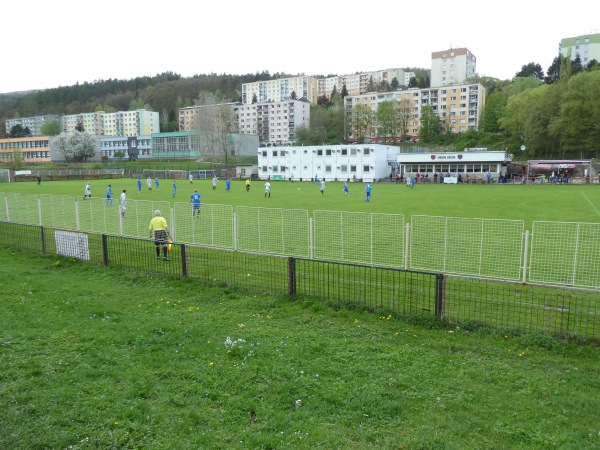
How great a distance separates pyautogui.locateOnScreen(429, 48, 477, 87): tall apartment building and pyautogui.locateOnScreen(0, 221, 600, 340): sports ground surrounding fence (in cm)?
13564

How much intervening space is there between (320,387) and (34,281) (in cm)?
844

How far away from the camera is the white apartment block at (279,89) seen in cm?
17025

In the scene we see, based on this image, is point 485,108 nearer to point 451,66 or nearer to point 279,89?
point 451,66

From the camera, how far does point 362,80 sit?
588ft

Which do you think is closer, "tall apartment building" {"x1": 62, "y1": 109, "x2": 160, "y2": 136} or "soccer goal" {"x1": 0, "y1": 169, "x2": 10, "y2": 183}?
"soccer goal" {"x1": 0, "y1": 169, "x2": 10, "y2": 183}

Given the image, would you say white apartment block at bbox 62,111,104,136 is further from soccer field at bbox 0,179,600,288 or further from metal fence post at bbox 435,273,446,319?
metal fence post at bbox 435,273,446,319

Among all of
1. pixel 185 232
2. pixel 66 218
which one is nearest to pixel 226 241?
pixel 185 232

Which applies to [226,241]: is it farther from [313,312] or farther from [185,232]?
[313,312]

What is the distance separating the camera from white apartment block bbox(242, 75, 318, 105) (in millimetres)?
170250

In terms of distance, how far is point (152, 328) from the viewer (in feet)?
24.7

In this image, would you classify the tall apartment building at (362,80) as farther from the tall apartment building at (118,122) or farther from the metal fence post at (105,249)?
the metal fence post at (105,249)

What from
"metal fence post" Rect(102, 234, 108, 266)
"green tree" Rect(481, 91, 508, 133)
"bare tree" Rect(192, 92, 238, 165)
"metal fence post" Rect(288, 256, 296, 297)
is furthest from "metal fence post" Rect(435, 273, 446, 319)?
"green tree" Rect(481, 91, 508, 133)

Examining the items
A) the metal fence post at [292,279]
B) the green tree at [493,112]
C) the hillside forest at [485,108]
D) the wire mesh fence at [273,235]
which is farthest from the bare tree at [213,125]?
the metal fence post at [292,279]

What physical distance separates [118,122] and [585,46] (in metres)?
147
